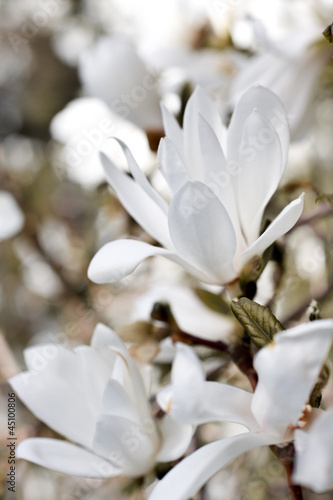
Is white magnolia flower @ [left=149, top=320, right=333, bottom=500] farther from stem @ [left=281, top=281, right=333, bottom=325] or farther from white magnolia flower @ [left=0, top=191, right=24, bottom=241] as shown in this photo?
white magnolia flower @ [left=0, top=191, right=24, bottom=241]

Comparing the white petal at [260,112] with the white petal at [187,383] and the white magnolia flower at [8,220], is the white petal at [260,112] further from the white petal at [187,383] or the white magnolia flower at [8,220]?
the white magnolia flower at [8,220]

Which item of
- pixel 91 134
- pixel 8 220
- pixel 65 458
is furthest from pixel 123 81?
pixel 65 458

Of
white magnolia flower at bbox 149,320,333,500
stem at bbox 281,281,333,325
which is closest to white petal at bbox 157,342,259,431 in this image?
white magnolia flower at bbox 149,320,333,500

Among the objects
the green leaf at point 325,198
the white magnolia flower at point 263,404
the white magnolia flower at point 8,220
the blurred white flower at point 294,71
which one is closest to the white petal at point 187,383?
the white magnolia flower at point 263,404

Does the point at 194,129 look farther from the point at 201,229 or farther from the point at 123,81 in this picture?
the point at 123,81

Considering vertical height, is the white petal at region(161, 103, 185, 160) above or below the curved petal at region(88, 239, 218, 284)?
above

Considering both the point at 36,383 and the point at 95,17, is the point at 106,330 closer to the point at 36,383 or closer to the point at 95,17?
the point at 36,383

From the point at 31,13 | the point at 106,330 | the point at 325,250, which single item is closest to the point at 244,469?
the point at 325,250
